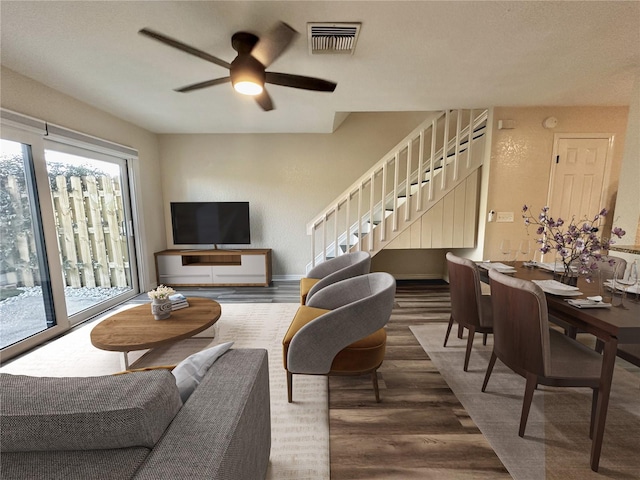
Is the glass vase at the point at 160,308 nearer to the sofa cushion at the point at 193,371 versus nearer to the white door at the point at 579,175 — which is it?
the sofa cushion at the point at 193,371

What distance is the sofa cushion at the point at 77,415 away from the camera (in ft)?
2.04

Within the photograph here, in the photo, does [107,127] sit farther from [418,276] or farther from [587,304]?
[418,276]

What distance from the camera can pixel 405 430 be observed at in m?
1.49

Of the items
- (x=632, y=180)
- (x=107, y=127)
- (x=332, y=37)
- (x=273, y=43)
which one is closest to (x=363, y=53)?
(x=332, y=37)

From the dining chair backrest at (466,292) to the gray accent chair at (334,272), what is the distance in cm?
75

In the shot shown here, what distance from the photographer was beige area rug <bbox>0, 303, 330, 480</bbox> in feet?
4.42

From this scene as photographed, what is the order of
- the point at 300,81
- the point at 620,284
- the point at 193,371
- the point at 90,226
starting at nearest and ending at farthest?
the point at 193,371
the point at 620,284
the point at 300,81
the point at 90,226

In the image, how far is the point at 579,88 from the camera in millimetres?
2732

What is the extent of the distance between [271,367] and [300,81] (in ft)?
7.29

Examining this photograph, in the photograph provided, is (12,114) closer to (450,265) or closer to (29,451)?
(29,451)

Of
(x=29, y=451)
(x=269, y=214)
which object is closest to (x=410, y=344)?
(x=29, y=451)

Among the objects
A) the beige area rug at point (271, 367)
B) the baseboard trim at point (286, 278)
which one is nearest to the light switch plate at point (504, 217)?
the beige area rug at point (271, 367)

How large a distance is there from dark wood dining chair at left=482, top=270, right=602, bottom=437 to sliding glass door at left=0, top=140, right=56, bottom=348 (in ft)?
12.5

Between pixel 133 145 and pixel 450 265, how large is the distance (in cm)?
435
